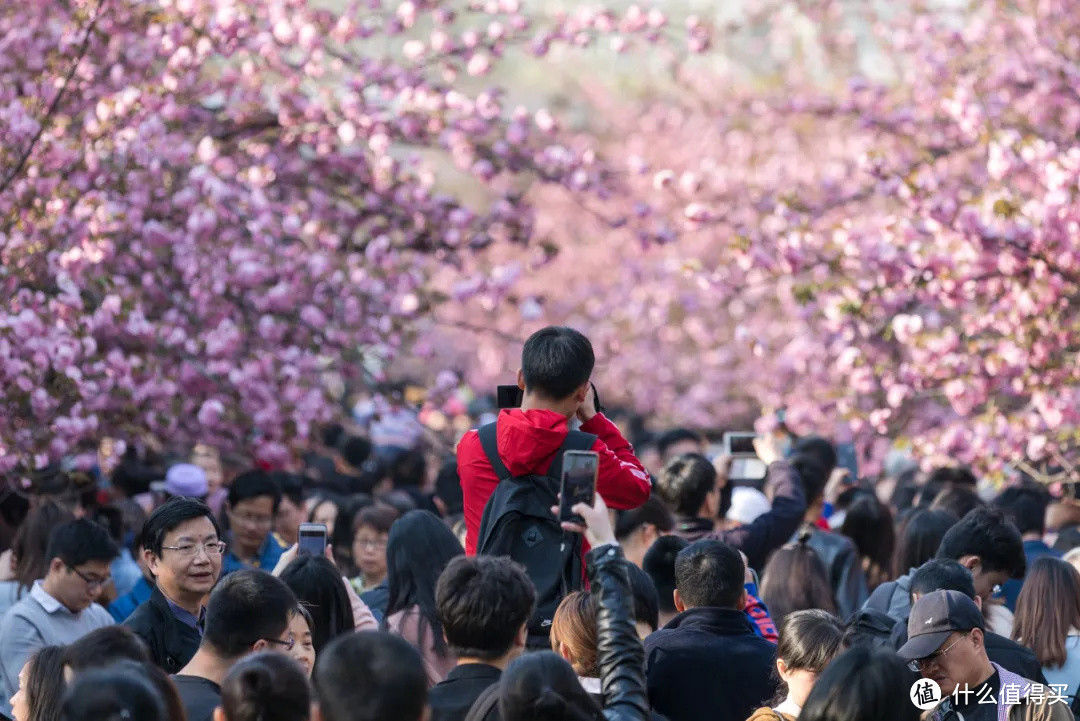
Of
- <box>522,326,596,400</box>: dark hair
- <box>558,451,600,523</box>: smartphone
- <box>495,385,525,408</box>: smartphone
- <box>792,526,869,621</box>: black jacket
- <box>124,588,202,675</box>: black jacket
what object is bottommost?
<box>792,526,869,621</box>: black jacket

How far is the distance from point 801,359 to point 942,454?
143 inches

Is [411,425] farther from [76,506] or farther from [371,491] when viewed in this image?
[76,506]

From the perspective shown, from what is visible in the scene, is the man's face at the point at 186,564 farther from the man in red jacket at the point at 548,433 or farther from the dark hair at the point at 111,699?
the dark hair at the point at 111,699

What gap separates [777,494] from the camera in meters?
7.20

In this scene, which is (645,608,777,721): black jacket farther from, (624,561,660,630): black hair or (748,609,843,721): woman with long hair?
(748,609,843,721): woman with long hair

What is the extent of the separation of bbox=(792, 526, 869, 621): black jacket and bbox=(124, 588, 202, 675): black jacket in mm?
3464

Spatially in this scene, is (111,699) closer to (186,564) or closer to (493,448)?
(493,448)

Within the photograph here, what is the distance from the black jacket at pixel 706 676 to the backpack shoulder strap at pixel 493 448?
764 millimetres

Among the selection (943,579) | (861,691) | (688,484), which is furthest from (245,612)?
(688,484)

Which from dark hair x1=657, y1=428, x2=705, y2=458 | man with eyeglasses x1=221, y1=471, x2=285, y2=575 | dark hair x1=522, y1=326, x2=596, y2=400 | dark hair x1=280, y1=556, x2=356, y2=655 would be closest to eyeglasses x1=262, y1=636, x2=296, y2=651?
dark hair x1=280, y1=556, x2=356, y2=655

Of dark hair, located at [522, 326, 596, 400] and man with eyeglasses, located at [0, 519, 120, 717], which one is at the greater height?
dark hair, located at [522, 326, 596, 400]

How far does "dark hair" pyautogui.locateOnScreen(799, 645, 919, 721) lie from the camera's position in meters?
3.42

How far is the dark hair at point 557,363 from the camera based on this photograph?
14.7 ft

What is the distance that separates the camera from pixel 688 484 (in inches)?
276
